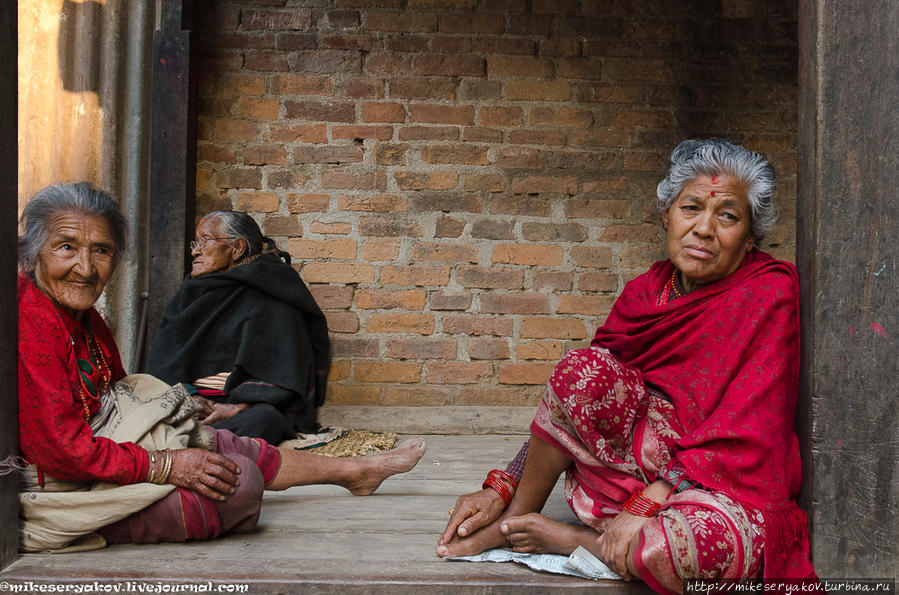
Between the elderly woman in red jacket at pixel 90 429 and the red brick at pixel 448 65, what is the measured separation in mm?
2615

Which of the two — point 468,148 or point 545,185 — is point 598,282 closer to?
point 545,185

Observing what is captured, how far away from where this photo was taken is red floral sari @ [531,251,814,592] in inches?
77.2

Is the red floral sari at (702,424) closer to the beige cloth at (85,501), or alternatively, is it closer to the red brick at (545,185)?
the beige cloth at (85,501)

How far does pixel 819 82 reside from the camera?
2.13 meters

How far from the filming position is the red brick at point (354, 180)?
15.3ft

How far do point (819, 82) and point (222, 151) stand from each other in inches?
135

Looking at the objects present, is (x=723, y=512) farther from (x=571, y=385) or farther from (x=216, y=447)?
(x=216, y=447)

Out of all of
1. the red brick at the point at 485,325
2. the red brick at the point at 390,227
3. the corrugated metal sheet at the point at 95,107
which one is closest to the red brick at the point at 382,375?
the red brick at the point at 485,325

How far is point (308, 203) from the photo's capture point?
4652mm

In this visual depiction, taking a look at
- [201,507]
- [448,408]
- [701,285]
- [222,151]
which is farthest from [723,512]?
[222,151]

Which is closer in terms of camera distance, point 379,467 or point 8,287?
point 8,287

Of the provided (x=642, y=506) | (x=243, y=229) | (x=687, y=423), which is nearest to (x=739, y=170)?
(x=687, y=423)

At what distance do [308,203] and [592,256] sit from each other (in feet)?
5.56

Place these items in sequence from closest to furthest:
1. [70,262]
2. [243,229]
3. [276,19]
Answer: [70,262] < [243,229] < [276,19]
